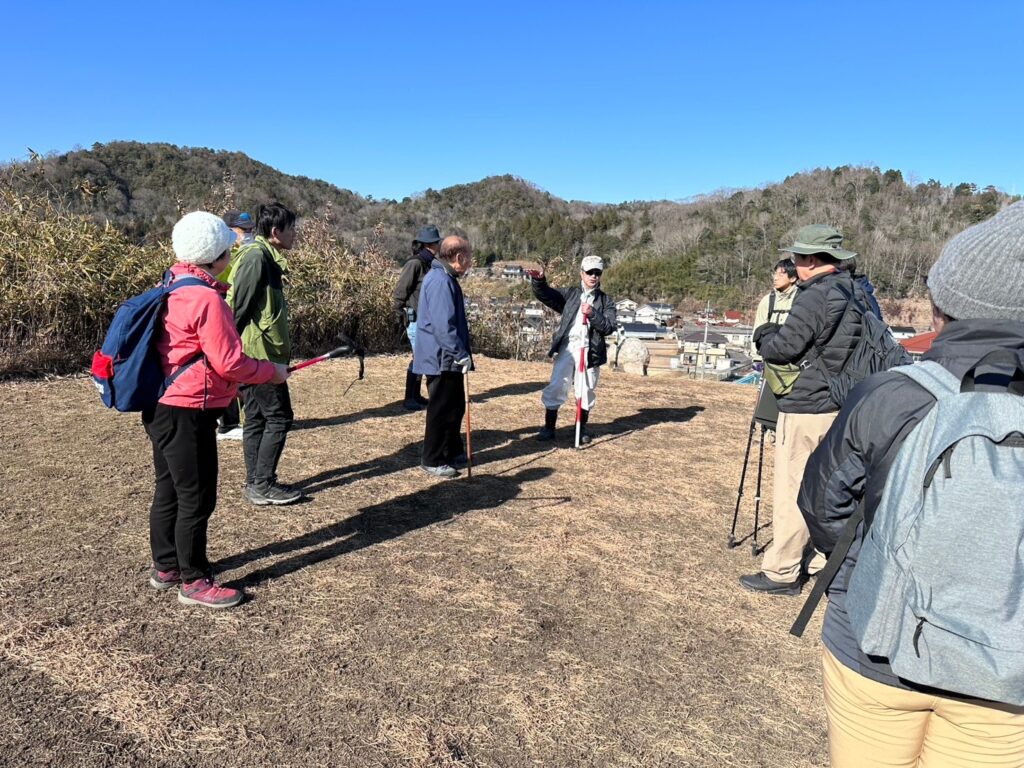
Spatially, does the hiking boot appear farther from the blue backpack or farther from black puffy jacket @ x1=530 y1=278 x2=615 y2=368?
the blue backpack

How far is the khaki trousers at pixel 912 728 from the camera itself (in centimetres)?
129

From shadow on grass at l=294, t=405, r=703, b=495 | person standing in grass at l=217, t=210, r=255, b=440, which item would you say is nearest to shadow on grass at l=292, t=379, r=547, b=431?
person standing in grass at l=217, t=210, r=255, b=440

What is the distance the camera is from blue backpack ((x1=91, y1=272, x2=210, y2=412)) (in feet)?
8.82

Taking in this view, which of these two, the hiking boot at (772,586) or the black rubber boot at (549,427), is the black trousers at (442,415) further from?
the hiking boot at (772,586)

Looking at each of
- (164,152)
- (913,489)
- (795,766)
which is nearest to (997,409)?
(913,489)

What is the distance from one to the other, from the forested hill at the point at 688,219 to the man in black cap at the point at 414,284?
4643cm

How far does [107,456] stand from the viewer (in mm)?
4988

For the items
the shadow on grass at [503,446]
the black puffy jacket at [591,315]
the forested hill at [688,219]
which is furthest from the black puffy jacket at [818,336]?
the forested hill at [688,219]

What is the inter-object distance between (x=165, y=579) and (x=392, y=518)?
1.45 m

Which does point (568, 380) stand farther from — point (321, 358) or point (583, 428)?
point (321, 358)

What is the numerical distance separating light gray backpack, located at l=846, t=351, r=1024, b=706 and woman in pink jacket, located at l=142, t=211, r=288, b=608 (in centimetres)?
257

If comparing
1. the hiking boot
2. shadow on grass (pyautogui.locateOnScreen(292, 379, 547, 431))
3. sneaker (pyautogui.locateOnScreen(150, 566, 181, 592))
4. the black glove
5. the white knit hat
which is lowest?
the hiking boot

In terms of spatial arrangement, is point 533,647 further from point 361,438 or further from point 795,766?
point 361,438

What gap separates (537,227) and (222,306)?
92.3 meters
